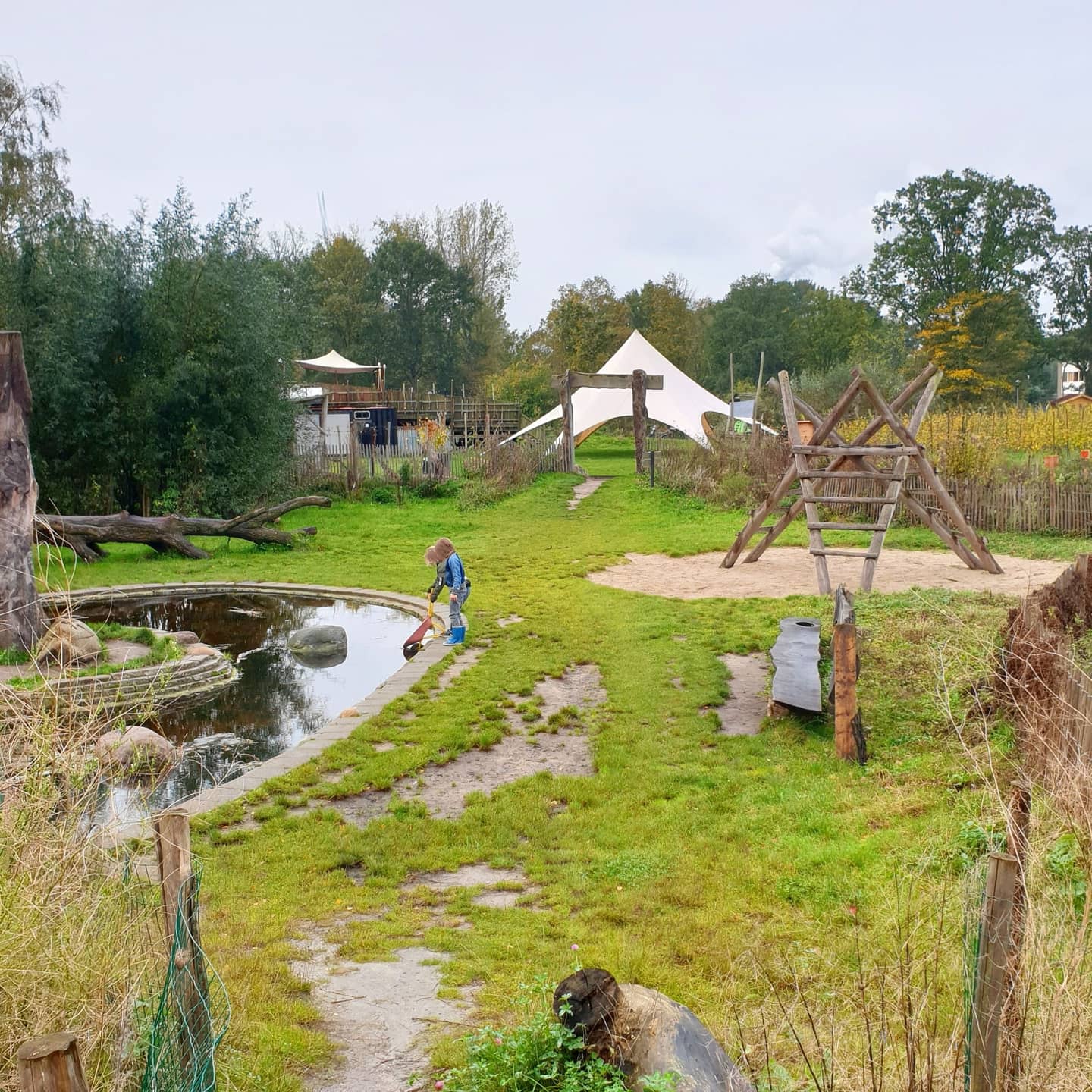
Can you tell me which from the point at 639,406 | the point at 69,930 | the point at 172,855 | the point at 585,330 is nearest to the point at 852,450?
the point at 172,855

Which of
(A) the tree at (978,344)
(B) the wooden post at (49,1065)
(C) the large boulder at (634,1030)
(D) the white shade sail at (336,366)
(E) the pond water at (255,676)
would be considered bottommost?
(E) the pond water at (255,676)

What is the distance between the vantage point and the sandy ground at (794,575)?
479 inches

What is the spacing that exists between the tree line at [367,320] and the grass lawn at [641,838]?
1084cm

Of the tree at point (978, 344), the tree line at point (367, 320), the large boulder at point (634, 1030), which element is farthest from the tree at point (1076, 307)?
the large boulder at point (634, 1030)

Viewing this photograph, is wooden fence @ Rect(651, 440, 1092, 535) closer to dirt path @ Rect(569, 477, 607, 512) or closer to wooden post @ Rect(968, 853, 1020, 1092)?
dirt path @ Rect(569, 477, 607, 512)

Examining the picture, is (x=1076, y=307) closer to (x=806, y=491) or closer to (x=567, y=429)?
(x=567, y=429)

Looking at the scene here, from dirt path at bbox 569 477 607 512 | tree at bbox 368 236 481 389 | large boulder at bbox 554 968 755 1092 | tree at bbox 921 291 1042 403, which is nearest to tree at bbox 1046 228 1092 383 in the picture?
tree at bbox 921 291 1042 403

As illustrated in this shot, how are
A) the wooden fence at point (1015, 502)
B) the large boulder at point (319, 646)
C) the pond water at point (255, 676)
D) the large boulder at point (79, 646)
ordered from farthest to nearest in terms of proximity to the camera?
the wooden fence at point (1015, 502), the large boulder at point (319, 646), the large boulder at point (79, 646), the pond water at point (255, 676)

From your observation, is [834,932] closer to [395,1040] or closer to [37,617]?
[395,1040]

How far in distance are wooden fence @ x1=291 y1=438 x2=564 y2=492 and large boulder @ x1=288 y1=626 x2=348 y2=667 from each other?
1222 cm

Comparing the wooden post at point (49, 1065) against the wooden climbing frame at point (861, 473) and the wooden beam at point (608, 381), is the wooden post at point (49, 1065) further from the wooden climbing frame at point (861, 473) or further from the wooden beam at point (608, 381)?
the wooden beam at point (608, 381)

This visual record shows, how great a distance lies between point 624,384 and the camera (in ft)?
89.4

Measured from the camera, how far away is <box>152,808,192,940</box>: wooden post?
2.92 meters

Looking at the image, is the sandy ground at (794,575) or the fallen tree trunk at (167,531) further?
the fallen tree trunk at (167,531)
